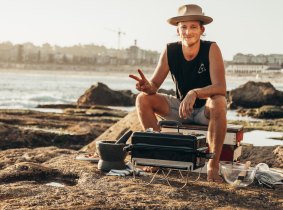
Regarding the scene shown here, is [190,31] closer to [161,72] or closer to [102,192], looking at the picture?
[161,72]

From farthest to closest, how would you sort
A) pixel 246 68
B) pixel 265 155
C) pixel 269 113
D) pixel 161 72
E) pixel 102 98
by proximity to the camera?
pixel 246 68
pixel 102 98
pixel 269 113
pixel 265 155
pixel 161 72

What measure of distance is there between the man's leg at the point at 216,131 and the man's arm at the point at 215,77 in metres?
0.08

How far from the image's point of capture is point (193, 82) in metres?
5.75

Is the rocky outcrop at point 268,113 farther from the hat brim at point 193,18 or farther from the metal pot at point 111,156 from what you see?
the metal pot at point 111,156

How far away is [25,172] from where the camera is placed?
5.59 m

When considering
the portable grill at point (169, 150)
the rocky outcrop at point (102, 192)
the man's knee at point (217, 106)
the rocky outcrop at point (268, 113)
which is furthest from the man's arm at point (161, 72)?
the rocky outcrop at point (268, 113)

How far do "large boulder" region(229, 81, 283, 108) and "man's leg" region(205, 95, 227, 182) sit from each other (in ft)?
77.6

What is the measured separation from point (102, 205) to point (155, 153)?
0.82 m

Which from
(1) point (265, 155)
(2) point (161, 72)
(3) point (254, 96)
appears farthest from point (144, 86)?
(3) point (254, 96)

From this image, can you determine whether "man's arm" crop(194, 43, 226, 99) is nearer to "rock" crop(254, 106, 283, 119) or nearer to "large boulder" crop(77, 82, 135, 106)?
"rock" crop(254, 106, 283, 119)

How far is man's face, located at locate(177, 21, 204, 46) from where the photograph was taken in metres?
5.61

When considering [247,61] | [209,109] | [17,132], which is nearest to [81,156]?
[209,109]

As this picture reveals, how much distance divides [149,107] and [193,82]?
0.54 metres

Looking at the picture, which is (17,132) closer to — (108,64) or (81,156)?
(81,156)
